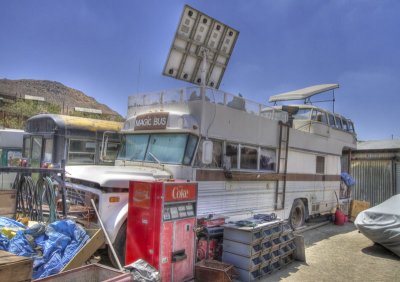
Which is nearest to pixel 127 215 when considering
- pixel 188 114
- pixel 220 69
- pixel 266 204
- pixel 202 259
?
pixel 202 259

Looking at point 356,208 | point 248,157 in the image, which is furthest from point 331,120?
point 248,157

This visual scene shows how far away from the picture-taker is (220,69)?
980 cm

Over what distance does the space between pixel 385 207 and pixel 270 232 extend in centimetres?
369

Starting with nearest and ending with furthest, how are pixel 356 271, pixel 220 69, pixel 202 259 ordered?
1. pixel 202 259
2. pixel 356 271
3. pixel 220 69

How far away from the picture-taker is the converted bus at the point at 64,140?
10.1 m

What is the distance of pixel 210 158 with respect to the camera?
6.66 m

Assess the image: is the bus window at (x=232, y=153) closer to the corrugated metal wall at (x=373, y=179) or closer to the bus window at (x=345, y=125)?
the bus window at (x=345, y=125)

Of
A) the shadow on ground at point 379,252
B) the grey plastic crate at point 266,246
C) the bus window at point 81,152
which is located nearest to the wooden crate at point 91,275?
the grey plastic crate at point 266,246

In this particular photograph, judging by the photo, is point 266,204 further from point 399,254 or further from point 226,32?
point 226,32

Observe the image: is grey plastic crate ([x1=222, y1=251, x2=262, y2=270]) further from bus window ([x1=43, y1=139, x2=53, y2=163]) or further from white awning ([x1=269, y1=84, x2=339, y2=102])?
white awning ([x1=269, y1=84, x2=339, y2=102])

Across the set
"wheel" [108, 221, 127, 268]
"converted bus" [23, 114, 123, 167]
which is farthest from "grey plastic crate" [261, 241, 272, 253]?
"converted bus" [23, 114, 123, 167]

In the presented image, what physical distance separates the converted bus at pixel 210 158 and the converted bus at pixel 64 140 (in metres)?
2.68

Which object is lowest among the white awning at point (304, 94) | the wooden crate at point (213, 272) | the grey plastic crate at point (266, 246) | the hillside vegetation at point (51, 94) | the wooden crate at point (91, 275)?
the wooden crate at point (213, 272)

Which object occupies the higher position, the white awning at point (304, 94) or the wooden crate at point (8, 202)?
the white awning at point (304, 94)
